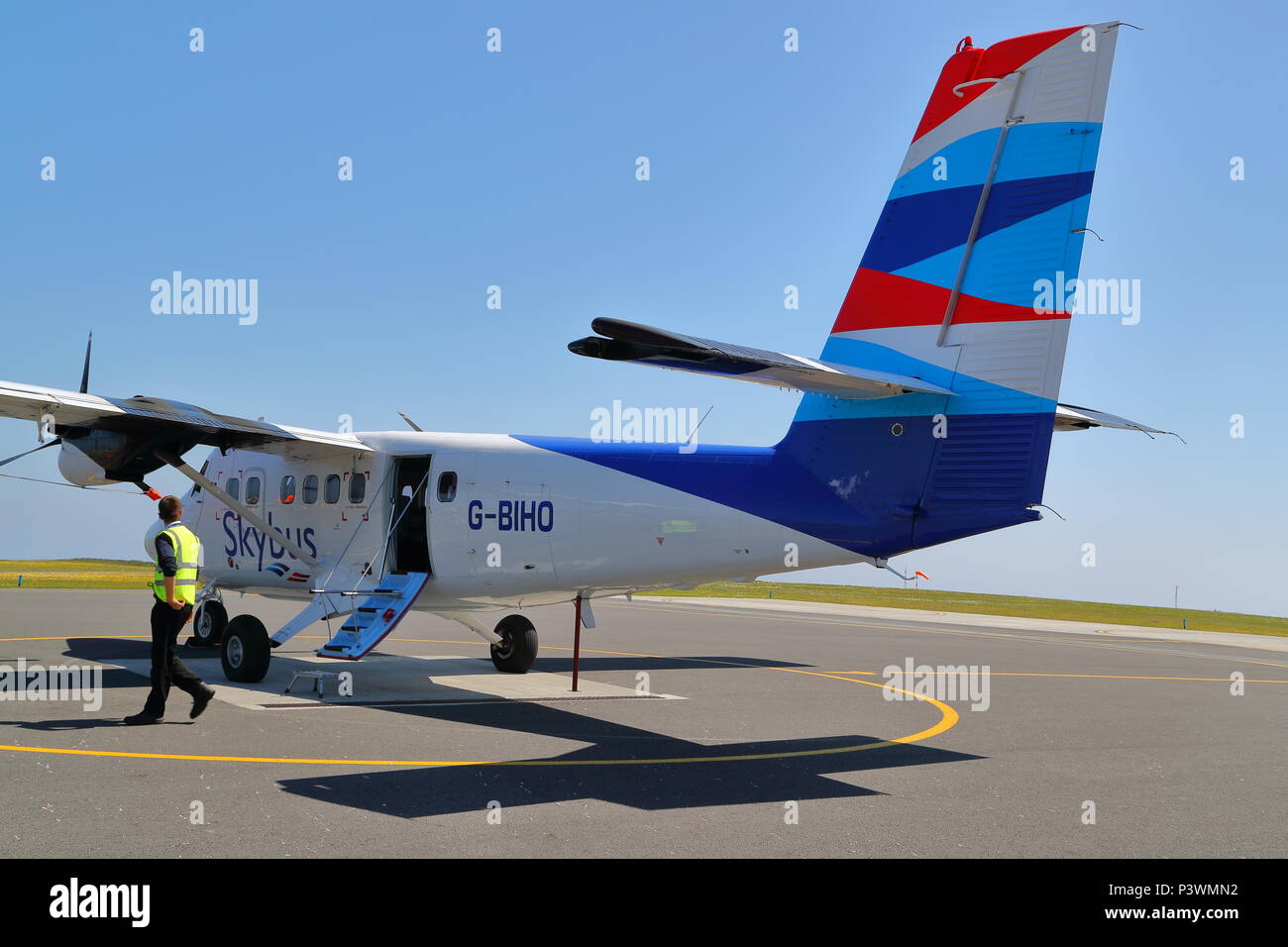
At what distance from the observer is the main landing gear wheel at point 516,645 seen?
1733cm

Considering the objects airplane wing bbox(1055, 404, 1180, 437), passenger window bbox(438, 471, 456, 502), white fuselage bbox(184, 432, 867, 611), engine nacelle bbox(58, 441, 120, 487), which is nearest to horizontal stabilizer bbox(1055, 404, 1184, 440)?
airplane wing bbox(1055, 404, 1180, 437)

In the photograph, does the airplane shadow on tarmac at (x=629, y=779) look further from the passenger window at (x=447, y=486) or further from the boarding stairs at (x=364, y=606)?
the passenger window at (x=447, y=486)

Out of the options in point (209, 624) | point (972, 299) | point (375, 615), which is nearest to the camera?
point (972, 299)

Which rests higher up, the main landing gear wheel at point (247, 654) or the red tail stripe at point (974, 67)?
the red tail stripe at point (974, 67)

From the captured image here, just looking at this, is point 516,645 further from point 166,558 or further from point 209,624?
point 166,558

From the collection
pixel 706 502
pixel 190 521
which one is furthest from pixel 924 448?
pixel 190 521

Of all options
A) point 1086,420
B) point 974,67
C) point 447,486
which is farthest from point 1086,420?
point 447,486

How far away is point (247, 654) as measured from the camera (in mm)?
14742

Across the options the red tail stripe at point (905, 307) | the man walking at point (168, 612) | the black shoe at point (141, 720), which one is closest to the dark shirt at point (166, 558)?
the man walking at point (168, 612)

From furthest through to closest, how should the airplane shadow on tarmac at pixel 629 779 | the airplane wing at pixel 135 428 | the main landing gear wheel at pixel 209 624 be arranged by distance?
1. the main landing gear wheel at pixel 209 624
2. the airplane wing at pixel 135 428
3. the airplane shadow on tarmac at pixel 629 779

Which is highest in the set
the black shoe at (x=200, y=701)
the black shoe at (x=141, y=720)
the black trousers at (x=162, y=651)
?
the black trousers at (x=162, y=651)

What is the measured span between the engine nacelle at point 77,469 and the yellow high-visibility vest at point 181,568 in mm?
4932

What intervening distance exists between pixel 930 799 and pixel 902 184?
6.87 metres

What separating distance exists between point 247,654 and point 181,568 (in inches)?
156
